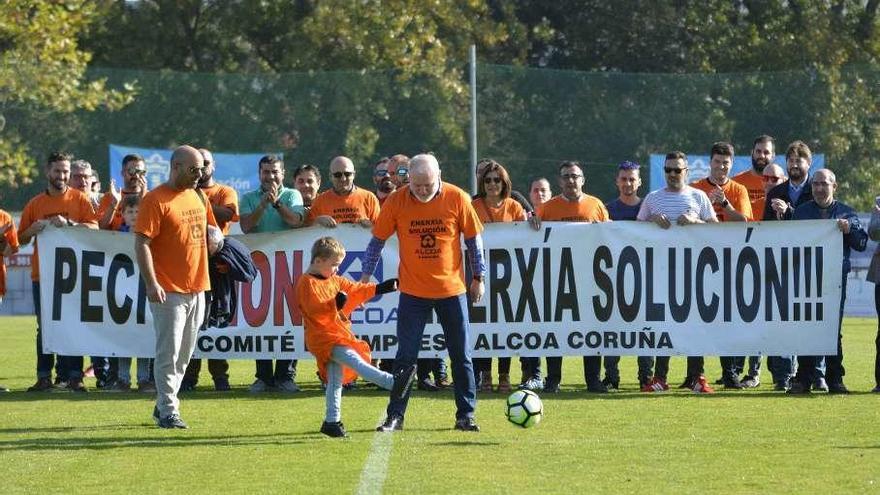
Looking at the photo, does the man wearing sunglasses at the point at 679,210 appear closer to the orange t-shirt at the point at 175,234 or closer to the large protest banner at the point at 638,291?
the large protest banner at the point at 638,291

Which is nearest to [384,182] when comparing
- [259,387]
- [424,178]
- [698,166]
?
[259,387]

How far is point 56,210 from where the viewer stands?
15.2 metres

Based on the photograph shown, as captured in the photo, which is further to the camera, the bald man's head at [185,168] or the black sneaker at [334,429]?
the bald man's head at [185,168]

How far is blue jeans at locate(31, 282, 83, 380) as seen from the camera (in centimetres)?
1494

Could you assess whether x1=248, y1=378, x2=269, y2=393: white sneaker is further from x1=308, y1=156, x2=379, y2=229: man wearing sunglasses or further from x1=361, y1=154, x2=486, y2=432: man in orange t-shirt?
x1=361, y1=154, x2=486, y2=432: man in orange t-shirt

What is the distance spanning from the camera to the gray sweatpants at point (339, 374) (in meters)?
10.9

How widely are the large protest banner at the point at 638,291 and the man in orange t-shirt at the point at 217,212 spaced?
0.21m

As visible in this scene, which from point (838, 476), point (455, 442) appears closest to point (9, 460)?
point (455, 442)

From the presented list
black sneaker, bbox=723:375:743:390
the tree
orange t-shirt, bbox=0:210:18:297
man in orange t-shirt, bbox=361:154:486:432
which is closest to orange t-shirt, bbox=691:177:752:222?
black sneaker, bbox=723:375:743:390

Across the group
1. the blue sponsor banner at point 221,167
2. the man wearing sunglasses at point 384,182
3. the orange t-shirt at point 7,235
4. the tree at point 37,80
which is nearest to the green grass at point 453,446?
the orange t-shirt at point 7,235

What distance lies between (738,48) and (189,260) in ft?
95.4

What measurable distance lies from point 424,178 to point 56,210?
533 centimetres

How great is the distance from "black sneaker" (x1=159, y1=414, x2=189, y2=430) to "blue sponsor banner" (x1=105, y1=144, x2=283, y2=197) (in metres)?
13.5

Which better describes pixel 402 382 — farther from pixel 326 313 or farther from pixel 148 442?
pixel 148 442
